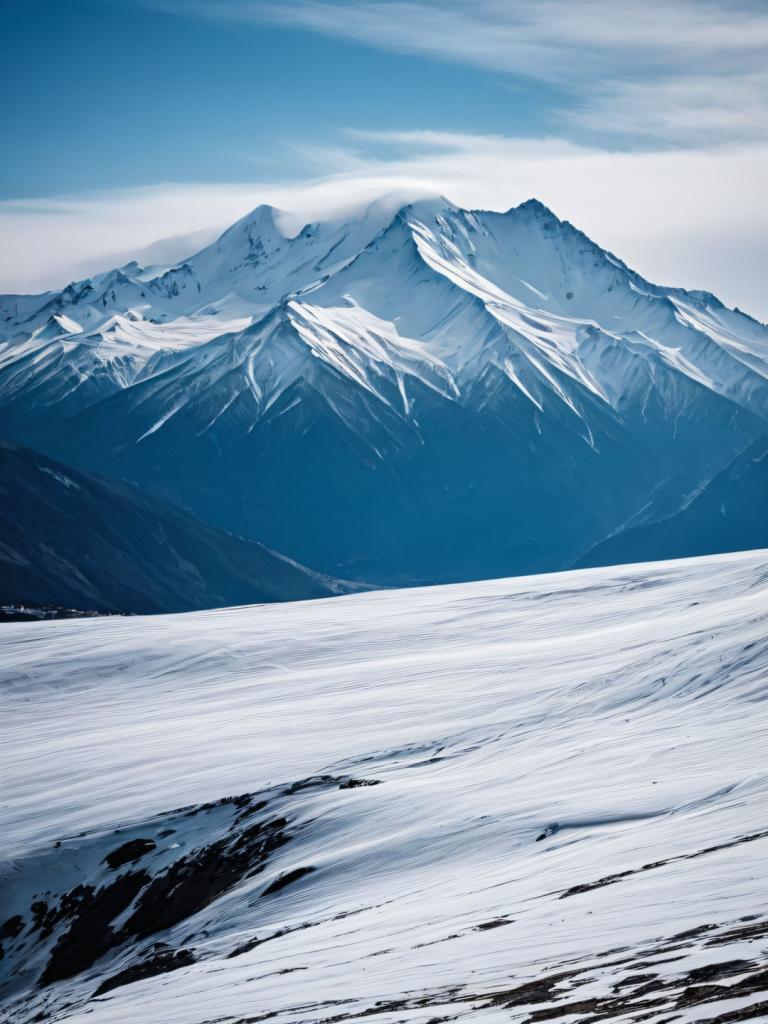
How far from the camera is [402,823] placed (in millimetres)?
43031

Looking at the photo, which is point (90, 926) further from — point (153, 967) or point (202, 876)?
point (153, 967)

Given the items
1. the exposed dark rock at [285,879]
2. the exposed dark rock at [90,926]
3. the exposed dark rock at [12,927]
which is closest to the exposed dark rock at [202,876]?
the exposed dark rock at [90,926]

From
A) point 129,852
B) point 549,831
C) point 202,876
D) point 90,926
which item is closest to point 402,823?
point 549,831

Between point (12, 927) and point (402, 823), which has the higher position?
point (402, 823)

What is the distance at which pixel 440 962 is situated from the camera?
25547mm

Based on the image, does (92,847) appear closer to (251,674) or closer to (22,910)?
(22,910)

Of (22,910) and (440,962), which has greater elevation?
(440,962)

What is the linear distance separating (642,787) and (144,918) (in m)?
17.7

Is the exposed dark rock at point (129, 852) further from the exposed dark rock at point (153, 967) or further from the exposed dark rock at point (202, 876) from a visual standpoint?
the exposed dark rock at point (153, 967)

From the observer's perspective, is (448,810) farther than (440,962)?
Yes

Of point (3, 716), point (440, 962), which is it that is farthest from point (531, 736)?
point (3, 716)

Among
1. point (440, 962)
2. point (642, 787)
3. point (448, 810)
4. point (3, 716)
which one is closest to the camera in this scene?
point (440, 962)

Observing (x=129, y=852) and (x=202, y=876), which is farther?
(x=129, y=852)

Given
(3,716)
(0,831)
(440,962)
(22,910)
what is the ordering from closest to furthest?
(440,962)
(22,910)
(0,831)
(3,716)
